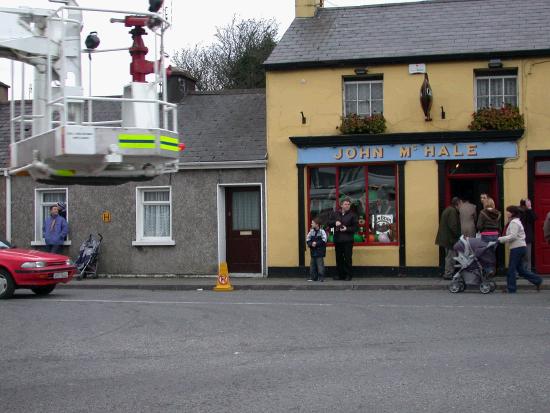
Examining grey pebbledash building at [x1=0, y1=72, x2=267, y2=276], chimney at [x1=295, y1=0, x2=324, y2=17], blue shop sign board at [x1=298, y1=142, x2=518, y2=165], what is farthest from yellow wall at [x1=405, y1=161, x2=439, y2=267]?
chimney at [x1=295, y1=0, x2=324, y2=17]

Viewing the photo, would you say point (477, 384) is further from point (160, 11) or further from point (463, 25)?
point (463, 25)

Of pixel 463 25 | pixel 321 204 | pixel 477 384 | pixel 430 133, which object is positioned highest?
pixel 463 25

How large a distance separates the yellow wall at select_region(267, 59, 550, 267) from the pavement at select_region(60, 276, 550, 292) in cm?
89

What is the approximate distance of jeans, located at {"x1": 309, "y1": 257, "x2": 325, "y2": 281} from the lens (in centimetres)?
2043

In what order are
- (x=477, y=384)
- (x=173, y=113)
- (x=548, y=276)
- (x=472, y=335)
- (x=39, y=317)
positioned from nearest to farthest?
(x=173, y=113)
(x=477, y=384)
(x=472, y=335)
(x=39, y=317)
(x=548, y=276)

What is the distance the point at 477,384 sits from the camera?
8.43m

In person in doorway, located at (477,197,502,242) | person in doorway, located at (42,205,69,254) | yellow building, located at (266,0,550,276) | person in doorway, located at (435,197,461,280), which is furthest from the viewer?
person in doorway, located at (42,205,69,254)

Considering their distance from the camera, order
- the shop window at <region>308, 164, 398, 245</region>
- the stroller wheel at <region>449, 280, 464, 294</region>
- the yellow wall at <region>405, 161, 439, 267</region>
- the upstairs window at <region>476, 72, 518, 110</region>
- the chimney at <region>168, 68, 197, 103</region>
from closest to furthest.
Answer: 1. the stroller wheel at <region>449, 280, 464, 294</region>
2. the upstairs window at <region>476, 72, 518, 110</region>
3. the yellow wall at <region>405, 161, 439, 267</region>
4. the shop window at <region>308, 164, 398, 245</region>
5. the chimney at <region>168, 68, 197, 103</region>

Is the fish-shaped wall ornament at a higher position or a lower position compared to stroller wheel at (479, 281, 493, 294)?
higher

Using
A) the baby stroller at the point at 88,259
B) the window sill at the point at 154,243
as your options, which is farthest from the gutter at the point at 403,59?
the baby stroller at the point at 88,259

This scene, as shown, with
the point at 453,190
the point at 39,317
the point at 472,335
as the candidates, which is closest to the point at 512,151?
the point at 453,190

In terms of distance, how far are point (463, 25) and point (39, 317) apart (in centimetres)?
1336

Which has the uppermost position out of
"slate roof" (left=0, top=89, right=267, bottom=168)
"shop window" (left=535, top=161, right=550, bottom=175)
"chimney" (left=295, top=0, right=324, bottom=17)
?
"chimney" (left=295, top=0, right=324, bottom=17)

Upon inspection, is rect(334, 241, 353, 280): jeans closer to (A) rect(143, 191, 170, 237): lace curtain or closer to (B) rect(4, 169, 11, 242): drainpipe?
(A) rect(143, 191, 170, 237): lace curtain
